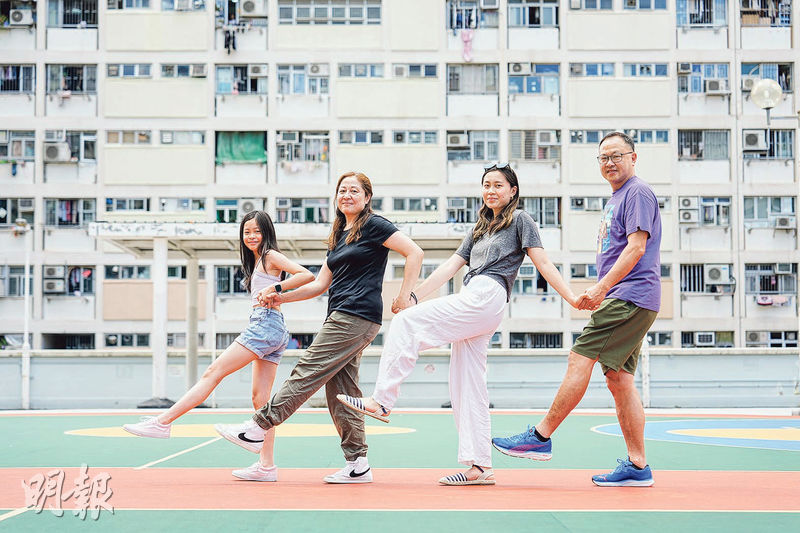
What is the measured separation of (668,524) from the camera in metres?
4.39

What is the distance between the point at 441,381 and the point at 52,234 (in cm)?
1958

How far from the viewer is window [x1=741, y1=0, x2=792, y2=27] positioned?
112 feet

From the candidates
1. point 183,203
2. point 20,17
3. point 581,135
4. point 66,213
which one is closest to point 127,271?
point 66,213

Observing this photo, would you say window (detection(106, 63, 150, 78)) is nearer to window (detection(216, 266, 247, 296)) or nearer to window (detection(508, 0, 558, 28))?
window (detection(216, 266, 247, 296))

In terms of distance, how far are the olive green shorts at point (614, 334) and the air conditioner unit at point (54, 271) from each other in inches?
1210

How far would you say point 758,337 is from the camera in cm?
3366

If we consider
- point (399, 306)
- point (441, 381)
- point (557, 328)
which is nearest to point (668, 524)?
point (399, 306)

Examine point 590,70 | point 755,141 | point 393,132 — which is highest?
point 590,70

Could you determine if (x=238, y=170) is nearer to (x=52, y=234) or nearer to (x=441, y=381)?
(x=52, y=234)

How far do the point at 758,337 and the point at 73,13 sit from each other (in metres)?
27.0

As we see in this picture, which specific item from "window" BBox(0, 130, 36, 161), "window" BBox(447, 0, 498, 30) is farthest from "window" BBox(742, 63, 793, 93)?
"window" BBox(0, 130, 36, 161)

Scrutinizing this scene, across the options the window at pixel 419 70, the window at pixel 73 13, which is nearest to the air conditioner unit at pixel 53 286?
the window at pixel 73 13

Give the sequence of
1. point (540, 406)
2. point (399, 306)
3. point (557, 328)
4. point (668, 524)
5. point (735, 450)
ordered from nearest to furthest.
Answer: point (668, 524), point (399, 306), point (735, 450), point (540, 406), point (557, 328)

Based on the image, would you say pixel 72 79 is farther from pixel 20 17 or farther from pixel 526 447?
pixel 526 447
